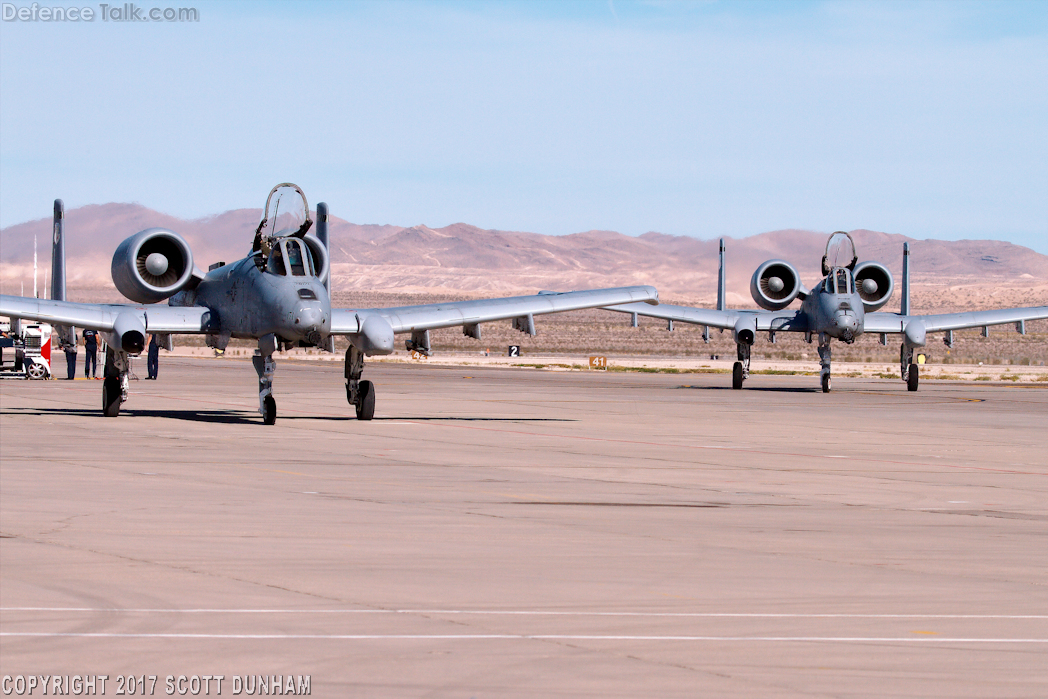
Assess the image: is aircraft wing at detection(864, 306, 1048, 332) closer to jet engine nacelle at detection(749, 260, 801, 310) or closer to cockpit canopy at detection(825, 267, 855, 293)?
jet engine nacelle at detection(749, 260, 801, 310)

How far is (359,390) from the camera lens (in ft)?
86.2

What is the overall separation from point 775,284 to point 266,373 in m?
23.9

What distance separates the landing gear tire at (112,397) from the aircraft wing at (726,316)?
18.1 meters

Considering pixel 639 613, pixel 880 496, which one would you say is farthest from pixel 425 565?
Answer: pixel 880 496

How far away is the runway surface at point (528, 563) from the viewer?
6301mm

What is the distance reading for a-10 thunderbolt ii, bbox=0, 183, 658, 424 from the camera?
23906 mm

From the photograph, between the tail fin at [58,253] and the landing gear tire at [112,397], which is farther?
the tail fin at [58,253]

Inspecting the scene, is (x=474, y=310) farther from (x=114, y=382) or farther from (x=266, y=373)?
(x=114, y=382)

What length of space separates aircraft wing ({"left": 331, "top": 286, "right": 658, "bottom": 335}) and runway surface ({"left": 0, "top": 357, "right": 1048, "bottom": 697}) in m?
3.99

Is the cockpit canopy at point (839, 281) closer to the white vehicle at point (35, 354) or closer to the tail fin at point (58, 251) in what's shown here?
the tail fin at point (58, 251)

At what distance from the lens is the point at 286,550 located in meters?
9.71

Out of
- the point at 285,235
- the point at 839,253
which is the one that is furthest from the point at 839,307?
the point at 285,235

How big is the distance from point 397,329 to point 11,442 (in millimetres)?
9009

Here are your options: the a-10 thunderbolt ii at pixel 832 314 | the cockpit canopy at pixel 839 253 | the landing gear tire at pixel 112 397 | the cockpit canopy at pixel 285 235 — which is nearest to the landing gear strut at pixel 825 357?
the a-10 thunderbolt ii at pixel 832 314
